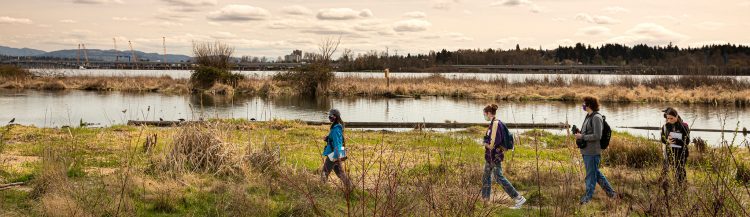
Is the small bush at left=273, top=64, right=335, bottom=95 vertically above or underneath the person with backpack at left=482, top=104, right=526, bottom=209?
above

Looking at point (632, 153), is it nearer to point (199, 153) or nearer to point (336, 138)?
point (336, 138)

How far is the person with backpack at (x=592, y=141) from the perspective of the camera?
9086 millimetres

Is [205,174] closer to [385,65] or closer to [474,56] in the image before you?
[385,65]

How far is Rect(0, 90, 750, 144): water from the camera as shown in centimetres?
2644

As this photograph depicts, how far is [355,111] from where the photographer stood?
31172 millimetres

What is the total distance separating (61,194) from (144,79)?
1858 inches

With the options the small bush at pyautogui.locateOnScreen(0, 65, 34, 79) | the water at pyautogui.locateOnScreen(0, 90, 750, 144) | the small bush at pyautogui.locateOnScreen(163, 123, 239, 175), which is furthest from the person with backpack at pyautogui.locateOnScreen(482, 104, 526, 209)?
the small bush at pyautogui.locateOnScreen(0, 65, 34, 79)

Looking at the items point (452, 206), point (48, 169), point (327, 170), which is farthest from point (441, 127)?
point (452, 206)

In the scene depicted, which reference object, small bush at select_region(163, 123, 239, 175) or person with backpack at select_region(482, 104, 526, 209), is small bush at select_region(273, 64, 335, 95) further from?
person with backpack at select_region(482, 104, 526, 209)

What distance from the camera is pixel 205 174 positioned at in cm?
1092

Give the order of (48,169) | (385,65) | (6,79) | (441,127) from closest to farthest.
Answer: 1. (48,169)
2. (441,127)
3. (6,79)
4. (385,65)

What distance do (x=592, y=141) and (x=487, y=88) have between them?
38499 mm

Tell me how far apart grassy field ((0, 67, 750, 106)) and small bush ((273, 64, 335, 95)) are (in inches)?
14.1

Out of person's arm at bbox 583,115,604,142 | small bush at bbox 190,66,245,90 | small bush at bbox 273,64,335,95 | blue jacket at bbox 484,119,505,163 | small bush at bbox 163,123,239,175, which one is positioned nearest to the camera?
person's arm at bbox 583,115,604,142
